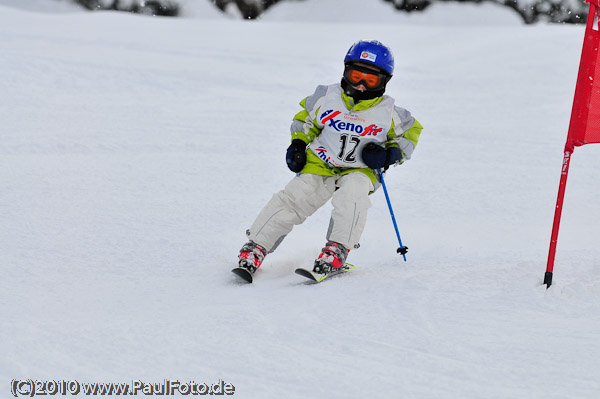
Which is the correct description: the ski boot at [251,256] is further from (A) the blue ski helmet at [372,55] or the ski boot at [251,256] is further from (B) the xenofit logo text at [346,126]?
(A) the blue ski helmet at [372,55]

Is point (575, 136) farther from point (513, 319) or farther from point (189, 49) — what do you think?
point (189, 49)

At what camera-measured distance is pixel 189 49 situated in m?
11.0

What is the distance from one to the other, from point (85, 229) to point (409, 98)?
5791mm

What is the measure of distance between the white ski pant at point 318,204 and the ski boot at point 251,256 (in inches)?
1.7

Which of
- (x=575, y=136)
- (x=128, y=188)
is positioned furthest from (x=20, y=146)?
(x=575, y=136)

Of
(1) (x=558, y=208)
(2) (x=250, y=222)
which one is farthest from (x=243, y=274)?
(1) (x=558, y=208)

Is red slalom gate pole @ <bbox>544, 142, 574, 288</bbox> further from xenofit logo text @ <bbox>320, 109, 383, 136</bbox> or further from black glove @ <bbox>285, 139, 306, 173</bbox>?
black glove @ <bbox>285, 139, 306, 173</bbox>

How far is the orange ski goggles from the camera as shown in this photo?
3871mm

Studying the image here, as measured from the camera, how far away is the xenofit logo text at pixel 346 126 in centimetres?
394

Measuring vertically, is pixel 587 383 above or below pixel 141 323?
above

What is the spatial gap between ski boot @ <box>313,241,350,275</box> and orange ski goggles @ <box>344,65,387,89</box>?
0.91m

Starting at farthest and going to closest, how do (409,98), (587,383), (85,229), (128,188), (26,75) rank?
1. (409,98)
2. (26,75)
3. (128,188)
4. (85,229)
5. (587,383)
